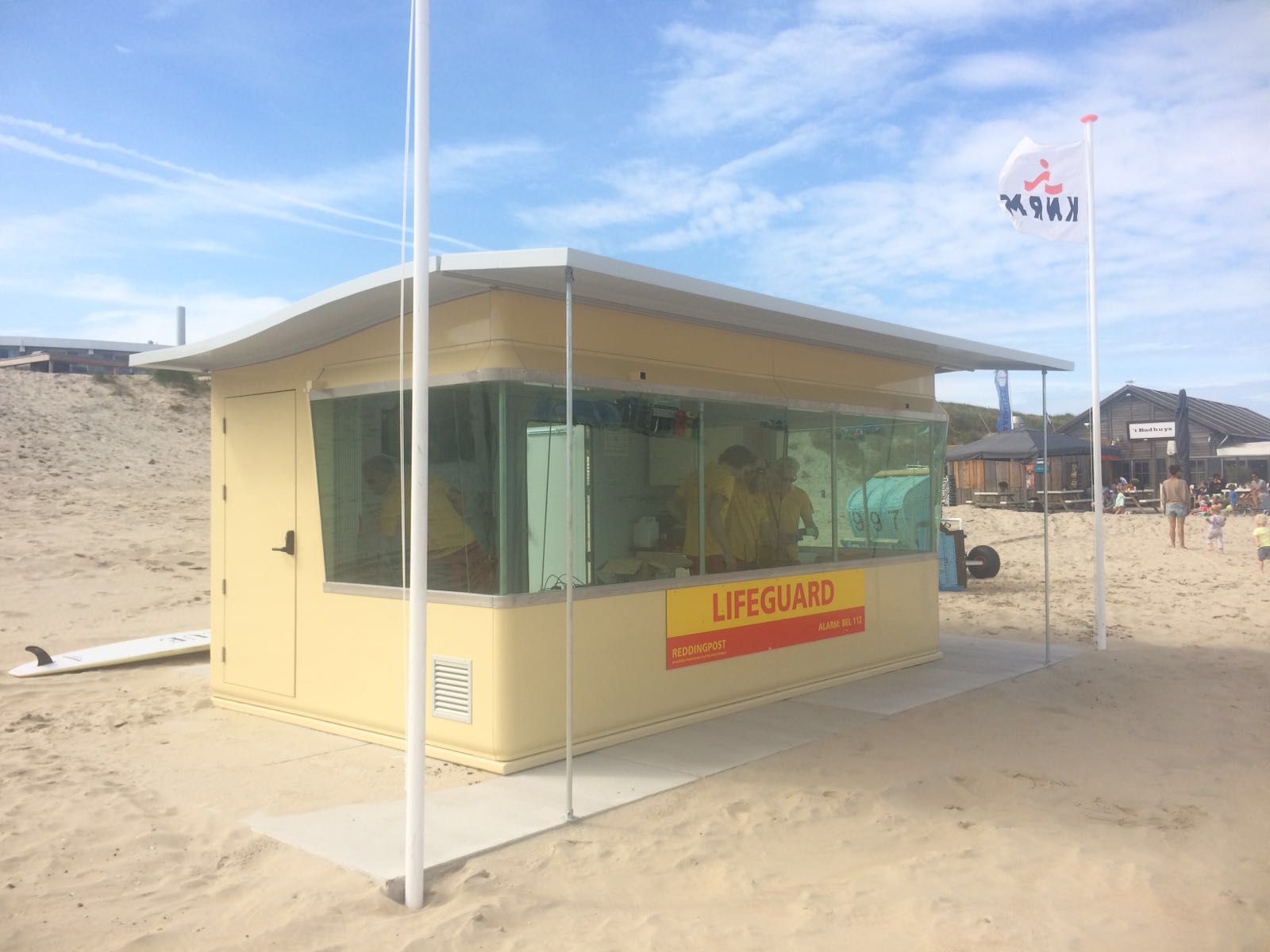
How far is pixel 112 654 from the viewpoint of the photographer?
9.45 m

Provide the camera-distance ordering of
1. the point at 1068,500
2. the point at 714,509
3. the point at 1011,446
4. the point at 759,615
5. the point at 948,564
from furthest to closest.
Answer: the point at 1068,500
the point at 1011,446
the point at 948,564
the point at 759,615
the point at 714,509

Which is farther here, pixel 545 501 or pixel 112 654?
pixel 112 654

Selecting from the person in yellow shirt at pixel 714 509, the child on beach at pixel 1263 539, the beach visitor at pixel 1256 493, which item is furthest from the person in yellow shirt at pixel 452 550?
the beach visitor at pixel 1256 493

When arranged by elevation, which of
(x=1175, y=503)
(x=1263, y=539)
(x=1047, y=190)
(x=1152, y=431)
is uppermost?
(x=1047, y=190)

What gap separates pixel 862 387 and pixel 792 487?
4.18 feet

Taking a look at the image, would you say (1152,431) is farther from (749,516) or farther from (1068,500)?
(749,516)

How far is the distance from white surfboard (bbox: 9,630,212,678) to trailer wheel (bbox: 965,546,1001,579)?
416 inches

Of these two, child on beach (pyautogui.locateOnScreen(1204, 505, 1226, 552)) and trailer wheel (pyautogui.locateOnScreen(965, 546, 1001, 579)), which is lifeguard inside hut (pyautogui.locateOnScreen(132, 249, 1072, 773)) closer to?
trailer wheel (pyautogui.locateOnScreen(965, 546, 1001, 579))

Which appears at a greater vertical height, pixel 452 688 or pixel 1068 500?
pixel 1068 500

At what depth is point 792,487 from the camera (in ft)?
25.0

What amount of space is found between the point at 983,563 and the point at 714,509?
9227 millimetres

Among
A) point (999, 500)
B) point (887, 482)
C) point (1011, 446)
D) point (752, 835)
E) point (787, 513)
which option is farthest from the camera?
point (999, 500)

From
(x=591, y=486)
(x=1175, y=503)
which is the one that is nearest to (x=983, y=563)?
(x=1175, y=503)

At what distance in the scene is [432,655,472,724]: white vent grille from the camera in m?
5.66
